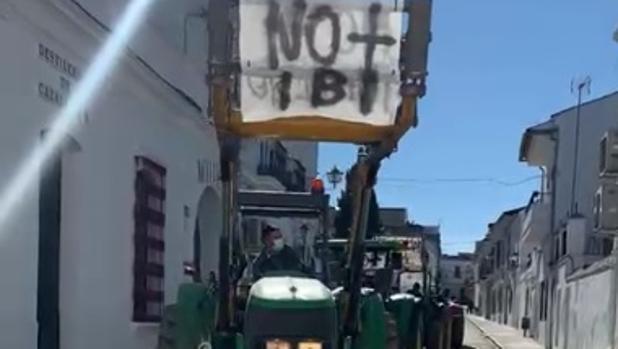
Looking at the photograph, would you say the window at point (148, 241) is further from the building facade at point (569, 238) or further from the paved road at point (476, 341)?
the paved road at point (476, 341)

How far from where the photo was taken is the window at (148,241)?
13078mm

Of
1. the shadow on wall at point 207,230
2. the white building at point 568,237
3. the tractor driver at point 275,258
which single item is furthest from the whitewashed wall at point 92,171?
the white building at point 568,237

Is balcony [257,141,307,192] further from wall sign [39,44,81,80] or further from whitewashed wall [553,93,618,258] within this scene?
wall sign [39,44,81,80]

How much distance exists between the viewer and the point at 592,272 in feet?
72.6

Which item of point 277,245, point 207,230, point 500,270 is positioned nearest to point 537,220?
point 500,270

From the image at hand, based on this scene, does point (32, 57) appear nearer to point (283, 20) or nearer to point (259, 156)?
point (283, 20)

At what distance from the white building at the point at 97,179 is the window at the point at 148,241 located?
0.08ft

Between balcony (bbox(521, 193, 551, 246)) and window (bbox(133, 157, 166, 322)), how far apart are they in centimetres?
2572

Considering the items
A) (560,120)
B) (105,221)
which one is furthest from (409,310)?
(560,120)

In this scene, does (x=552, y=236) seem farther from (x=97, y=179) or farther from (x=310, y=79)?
(x=310, y=79)

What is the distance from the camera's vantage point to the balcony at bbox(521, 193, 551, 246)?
39375mm

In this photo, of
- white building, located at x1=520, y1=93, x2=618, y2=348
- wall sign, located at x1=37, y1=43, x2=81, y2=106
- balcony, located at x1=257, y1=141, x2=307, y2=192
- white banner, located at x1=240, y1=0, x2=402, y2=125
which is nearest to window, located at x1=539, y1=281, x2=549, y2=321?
white building, located at x1=520, y1=93, x2=618, y2=348

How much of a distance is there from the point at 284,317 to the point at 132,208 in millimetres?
6330

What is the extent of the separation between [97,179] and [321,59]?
18.1 feet
